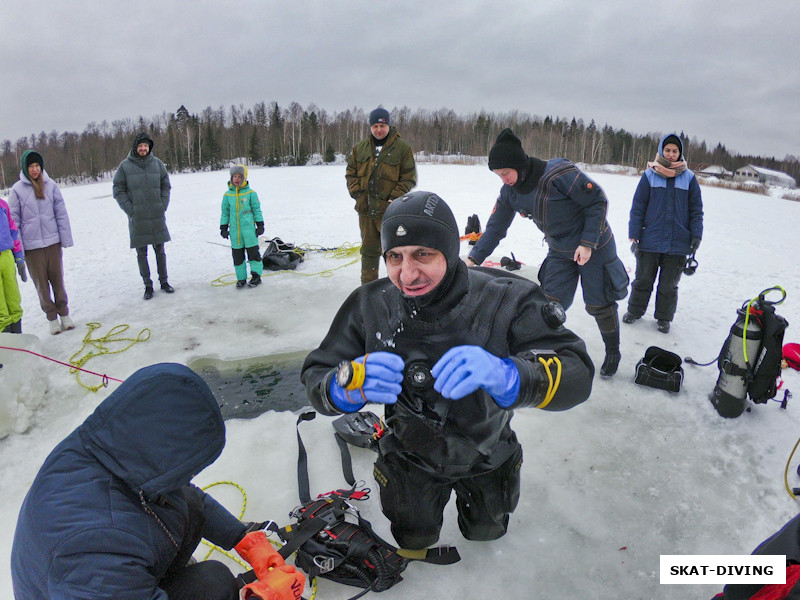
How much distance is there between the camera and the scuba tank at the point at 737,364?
3.10 meters

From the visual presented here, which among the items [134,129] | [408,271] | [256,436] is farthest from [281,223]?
[134,129]

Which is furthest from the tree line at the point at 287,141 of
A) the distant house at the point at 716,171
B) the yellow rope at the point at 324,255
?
the yellow rope at the point at 324,255

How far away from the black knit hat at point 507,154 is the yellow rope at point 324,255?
387cm

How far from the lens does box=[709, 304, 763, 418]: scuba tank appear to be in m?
3.10

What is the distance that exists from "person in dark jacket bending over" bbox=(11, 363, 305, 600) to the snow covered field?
1084 millimetres

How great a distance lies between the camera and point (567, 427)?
3.25 metres

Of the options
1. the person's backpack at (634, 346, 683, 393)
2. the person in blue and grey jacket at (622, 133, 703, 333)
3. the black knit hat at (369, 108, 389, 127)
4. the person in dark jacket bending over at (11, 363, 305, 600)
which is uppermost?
the black knit hat at (369, 108, 389, 127)

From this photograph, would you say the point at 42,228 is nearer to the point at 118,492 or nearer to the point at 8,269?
the point at 8,269

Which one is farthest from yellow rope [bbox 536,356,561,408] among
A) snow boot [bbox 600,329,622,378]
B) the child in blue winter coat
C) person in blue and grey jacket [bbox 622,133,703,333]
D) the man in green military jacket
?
the child in blue winter coat

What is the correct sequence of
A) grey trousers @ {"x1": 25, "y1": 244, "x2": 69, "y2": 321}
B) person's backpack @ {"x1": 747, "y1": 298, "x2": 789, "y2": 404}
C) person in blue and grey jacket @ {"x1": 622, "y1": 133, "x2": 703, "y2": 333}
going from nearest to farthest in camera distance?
person's backpack @ {"x1": 747, "y1": 298, "x2": 789, "y2": 404}, person in blue and grey jacket @ {"x1": 622, "y1": 133, "x2": 703, "y2": 333}, grey trousers @ {"x1": 25, "y1": 244, "x2": 69, "y2": 321}

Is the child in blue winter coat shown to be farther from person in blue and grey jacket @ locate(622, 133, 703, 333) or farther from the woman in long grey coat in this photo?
person in blue and grey jacket @ locate(622, 133, 703, 333)

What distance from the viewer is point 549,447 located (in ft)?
10.0

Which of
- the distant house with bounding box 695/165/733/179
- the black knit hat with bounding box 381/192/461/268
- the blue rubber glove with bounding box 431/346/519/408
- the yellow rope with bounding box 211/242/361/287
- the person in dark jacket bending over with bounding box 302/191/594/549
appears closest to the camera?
the blue rubber glove with bounding box 431/346/519/408

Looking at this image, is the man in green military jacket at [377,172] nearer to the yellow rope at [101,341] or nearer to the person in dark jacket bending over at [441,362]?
the yellow rope at [101,341]
